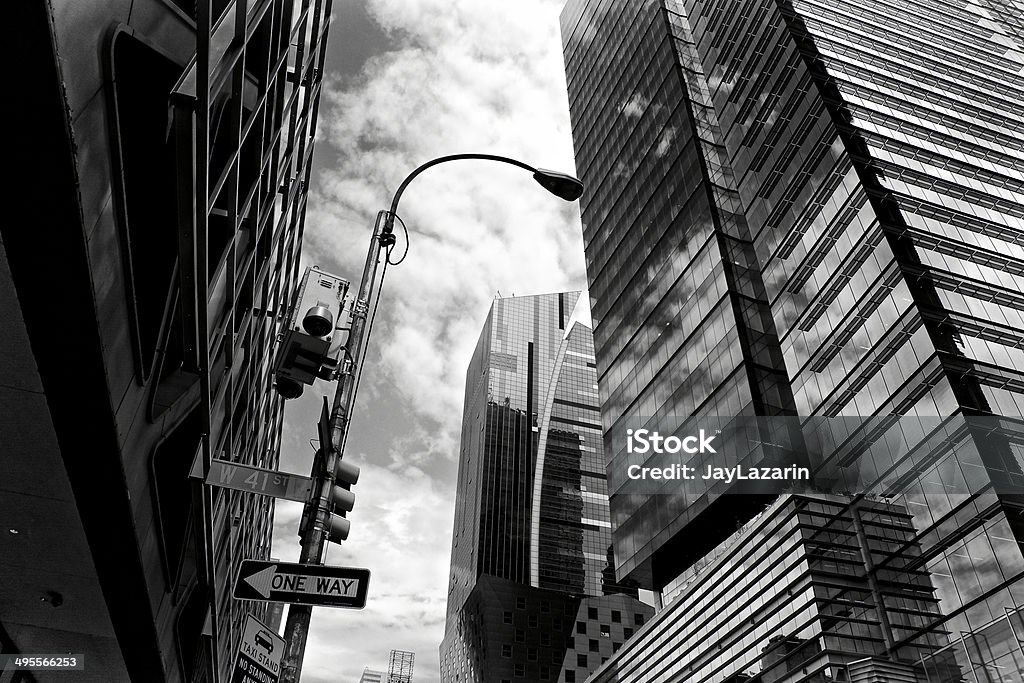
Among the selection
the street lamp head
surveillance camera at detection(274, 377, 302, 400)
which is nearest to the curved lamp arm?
the street lamp head

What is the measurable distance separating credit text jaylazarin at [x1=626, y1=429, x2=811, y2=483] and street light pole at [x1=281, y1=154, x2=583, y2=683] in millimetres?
42994

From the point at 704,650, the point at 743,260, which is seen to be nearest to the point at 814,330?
the point at 743,260

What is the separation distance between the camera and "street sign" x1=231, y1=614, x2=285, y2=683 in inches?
288

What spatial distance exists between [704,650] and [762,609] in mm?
8001

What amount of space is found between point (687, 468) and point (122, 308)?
49.9 m

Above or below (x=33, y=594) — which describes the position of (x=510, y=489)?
above

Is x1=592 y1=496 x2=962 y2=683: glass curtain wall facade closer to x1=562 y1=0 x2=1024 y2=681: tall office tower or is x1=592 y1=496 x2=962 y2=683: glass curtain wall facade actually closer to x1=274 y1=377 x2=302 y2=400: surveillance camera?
x1=562 y1=0 x2=1024 y2=681: tall office tower

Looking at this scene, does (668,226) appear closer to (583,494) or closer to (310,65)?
(310,65)

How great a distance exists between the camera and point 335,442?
697cm

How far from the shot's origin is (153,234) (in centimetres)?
1123

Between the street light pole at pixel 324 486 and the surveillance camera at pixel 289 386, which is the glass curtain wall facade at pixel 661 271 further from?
the surveillance camera at pixel 289 386

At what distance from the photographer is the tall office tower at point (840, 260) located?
35125mm

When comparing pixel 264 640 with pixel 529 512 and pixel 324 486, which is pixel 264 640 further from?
pixel 529 512

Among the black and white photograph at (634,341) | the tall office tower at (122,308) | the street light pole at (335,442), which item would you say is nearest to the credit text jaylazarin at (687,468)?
the black and white photograph at (634,341)
